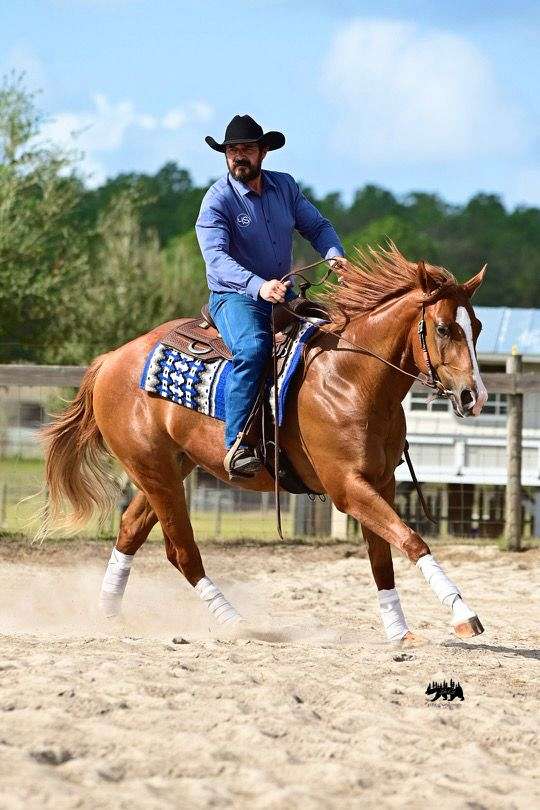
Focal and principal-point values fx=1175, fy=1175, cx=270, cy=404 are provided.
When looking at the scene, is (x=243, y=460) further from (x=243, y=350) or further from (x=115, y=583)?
(x=115, y=583)

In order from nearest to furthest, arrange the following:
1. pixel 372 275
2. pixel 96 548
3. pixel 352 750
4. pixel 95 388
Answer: pixel 352 750
pixel 372 275
pixel 95 388
pixel 96 548

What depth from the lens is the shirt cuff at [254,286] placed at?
21.7ft

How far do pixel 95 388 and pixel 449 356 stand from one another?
8.85ft

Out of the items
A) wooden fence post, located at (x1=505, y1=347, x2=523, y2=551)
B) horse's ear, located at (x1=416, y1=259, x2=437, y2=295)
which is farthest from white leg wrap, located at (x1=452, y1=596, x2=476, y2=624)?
wooden fence post, located at (x1=505, y1=347, x2=523, y2=551)

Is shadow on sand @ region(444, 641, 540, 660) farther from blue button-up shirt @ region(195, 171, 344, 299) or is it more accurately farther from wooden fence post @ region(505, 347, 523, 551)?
wooden fence post @ region(505, 347, 523, 551)

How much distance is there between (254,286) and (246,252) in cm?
47

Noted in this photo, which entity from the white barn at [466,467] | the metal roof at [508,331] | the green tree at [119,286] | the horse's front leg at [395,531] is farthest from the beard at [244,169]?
the green tree at [119,286]

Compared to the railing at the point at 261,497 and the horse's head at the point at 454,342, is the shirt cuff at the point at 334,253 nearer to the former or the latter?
the horse's head at the point at 454,342

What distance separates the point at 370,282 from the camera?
665cm

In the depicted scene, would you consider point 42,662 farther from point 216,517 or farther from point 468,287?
point 216,517

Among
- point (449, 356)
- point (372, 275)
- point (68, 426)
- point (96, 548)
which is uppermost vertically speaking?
point (372, 275)

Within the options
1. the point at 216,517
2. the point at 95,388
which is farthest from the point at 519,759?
the point at 216,517

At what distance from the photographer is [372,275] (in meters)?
6.67

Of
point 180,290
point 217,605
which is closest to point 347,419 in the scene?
point 217,605
